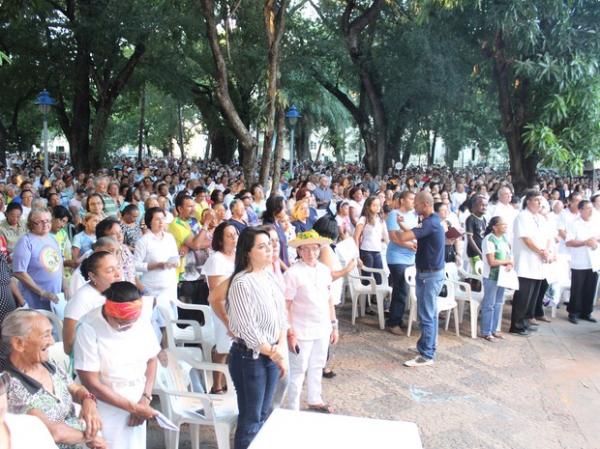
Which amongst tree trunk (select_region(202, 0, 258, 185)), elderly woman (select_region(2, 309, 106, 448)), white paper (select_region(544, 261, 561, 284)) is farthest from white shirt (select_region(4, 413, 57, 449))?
tree trunk (select_region(202, 0, 258, 185))

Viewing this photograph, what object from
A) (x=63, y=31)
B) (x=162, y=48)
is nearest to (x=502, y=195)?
(x=162, y=48)

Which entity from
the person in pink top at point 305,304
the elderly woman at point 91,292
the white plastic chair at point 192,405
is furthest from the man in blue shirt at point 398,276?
the elderly woman at point 91,292

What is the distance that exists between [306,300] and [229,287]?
3.28 feet

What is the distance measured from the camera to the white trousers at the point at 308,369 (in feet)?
14.4

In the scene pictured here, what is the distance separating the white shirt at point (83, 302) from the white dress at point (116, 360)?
41 cm

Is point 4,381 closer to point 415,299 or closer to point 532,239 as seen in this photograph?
point 415,299

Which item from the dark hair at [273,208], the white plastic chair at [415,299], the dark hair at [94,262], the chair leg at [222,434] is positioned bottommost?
the chair leg at [222,434]

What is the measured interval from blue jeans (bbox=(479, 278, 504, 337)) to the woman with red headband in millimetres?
4829

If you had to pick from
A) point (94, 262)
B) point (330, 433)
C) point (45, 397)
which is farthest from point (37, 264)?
point (330, 433)

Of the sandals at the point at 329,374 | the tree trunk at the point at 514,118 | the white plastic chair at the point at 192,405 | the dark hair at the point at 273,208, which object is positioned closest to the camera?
the white plastic chair at the point at 192,405

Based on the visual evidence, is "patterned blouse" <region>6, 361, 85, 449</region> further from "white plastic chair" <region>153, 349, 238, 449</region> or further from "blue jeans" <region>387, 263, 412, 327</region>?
"blue jeans" <region>387, 263, 412, 327</region>

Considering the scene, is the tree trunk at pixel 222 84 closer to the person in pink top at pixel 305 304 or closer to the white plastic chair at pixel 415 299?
the white plastic chair at pixel 415 299

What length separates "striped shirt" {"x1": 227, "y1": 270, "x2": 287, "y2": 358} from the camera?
3387mm

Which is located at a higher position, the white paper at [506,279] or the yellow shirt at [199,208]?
the yellow shirt at [199,208]
